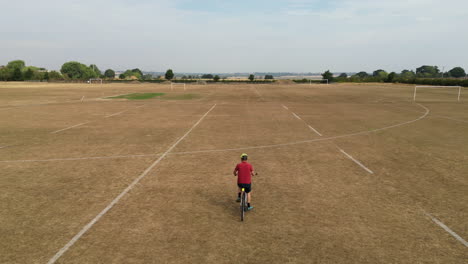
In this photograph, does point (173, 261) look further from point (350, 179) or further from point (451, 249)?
point (350, 179)

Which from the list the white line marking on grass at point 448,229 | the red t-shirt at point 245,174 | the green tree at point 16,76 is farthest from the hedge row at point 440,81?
the green tree at point 16,76

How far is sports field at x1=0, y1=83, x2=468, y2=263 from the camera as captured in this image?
21.0 feet

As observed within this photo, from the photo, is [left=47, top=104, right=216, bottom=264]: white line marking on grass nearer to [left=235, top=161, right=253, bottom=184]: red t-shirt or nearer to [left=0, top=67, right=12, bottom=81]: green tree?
[left=235, top=161, right=253, bottom=184]: red t-shirt

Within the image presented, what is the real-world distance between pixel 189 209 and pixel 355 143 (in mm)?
10872

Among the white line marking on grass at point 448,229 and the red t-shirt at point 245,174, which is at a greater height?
the red t-shirt at point 245,174

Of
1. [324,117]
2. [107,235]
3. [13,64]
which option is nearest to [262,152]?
[107,235]

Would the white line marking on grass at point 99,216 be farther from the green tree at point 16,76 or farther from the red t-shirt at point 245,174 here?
the green tree at point 16,76

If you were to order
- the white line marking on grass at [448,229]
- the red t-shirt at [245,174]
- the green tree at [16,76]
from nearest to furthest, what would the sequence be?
the white line marking on grass at [448,229]
the red t-shirt at [245,174]
the green tree at [16,76]

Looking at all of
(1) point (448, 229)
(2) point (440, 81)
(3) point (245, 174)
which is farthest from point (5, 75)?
→ (1) point (448, 229)

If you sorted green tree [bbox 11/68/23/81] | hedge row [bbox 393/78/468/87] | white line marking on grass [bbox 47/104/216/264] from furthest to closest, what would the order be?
green tree [bbox 11/68/23/81] < hedge row [bbox 393/78/468/87] < white line marking on grass [bbox 47/104/216/264]

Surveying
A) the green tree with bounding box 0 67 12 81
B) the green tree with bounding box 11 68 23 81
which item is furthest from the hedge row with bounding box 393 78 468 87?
the green tree with bounding box 0 67 12 81

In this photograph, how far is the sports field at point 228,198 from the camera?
6414 millimetres

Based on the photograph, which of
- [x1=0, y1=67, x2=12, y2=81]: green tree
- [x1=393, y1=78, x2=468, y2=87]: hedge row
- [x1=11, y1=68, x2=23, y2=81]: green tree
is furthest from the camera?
[x1=0, y1=67, x2=12, y2=81]: green tree

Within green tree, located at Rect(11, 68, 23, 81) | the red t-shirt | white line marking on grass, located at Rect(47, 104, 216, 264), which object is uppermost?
green tree, located at Rect(11, 68, 23, 81)
